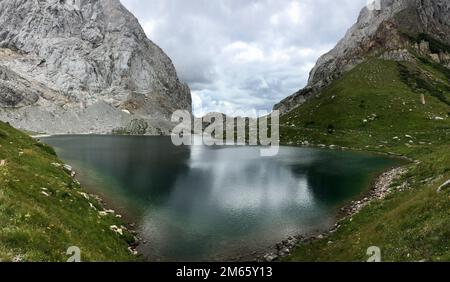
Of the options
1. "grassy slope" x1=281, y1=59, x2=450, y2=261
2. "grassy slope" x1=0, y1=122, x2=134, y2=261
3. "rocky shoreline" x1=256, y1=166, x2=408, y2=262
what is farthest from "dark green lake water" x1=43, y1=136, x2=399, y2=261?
"grassy slope" x1=281, y1=59, x2=450, y2=261

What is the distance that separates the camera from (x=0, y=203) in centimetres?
2417

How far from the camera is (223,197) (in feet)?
184

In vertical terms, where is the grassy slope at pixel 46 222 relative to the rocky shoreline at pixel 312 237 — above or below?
above

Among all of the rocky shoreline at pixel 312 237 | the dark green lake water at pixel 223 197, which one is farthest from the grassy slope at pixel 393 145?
the dark green lake water at pixel 223 197

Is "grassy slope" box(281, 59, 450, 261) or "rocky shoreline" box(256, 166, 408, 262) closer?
"grassy slope" box(281, 59, 450, 261)

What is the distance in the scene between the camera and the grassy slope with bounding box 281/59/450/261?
24156 mm

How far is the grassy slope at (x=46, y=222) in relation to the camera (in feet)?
65.1

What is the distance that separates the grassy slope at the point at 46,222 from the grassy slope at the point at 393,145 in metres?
17.9

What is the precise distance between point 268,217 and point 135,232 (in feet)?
55.0

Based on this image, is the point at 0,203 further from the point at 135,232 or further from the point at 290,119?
the point at 290,119

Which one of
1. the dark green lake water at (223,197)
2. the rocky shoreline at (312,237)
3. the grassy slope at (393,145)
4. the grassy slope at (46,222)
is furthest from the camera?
the dark green lake water at (223,197)

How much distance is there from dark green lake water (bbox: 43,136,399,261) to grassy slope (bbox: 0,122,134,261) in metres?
5.30

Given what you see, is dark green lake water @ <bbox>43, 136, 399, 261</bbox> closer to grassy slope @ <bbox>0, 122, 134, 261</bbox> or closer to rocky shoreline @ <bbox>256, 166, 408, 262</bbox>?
rocky shoreline @ <bbox>256, 166, 408, 262</bbox>

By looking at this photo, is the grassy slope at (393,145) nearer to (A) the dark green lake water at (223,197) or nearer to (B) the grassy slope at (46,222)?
(A) the dark green lake water at (223,197)
